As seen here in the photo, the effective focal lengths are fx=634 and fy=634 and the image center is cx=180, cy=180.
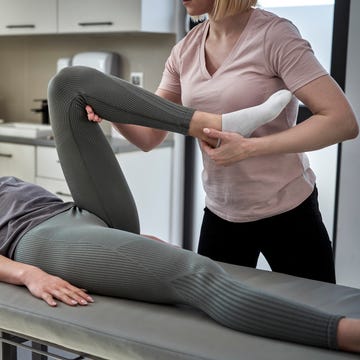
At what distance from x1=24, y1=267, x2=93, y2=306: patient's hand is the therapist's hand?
1.45ft

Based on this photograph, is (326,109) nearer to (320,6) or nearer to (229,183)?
(229,183)

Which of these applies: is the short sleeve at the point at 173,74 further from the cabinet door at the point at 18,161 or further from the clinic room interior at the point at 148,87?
the cabinet door at the point at 18,161

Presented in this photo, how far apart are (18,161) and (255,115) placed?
6.61 ft

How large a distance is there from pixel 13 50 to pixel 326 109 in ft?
9.34

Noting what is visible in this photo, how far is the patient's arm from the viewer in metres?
1.39

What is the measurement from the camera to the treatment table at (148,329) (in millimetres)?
1170

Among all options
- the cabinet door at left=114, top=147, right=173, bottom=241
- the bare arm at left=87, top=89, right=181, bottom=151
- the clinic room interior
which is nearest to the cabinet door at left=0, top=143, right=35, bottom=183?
the clinic room interior

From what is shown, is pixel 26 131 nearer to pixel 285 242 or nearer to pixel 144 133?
pixel 144 133

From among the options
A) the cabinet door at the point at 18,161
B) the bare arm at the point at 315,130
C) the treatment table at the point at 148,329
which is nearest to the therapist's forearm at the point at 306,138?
the bare arm at the point at 315,130

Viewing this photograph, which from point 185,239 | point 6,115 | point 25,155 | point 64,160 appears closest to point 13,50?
point 6,115

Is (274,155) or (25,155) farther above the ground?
(274,155)

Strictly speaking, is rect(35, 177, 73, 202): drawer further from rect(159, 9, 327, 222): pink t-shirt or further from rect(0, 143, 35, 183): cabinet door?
rect(159, 9, 327, 222): pink t-shirt

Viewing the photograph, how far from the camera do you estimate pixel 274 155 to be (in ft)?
5.30

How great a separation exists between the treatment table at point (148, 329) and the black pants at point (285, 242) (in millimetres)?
95
